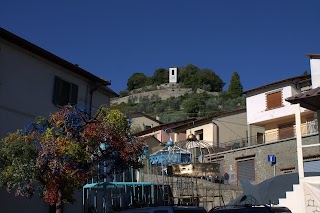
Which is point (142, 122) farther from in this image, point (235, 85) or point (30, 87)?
point (30, 87)

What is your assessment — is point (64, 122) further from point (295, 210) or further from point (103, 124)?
point (295, 210)

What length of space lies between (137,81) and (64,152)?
106736 mm

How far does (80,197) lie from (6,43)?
720cm

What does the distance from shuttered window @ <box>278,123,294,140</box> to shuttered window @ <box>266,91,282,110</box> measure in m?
1.90

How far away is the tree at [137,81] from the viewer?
118050 mm

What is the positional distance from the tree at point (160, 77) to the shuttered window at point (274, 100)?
269 ft

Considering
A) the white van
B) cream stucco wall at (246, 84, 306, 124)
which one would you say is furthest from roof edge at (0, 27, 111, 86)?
cream stucco wall at (246, 84, 306, 124)

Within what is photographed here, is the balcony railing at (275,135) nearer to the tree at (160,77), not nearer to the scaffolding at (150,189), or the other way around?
the scaffolding at (150,189)

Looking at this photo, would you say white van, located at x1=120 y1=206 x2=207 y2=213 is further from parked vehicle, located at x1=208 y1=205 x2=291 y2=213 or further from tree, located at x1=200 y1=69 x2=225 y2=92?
tree, located at x1=200 y1=69 x2=225 y2=92

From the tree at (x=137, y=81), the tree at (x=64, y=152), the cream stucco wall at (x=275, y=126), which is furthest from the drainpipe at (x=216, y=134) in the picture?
the tree at (x=137, y=81)

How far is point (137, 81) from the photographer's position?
4678 inches

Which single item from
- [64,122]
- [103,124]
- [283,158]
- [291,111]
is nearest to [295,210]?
[103,124]

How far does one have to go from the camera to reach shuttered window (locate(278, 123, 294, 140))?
36.2 meters

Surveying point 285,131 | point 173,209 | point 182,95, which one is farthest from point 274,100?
point 182,95
